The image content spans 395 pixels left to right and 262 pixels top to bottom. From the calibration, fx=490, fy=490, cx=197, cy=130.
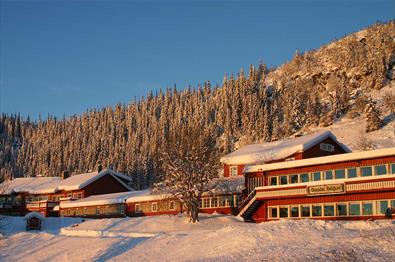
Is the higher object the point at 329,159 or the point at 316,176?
the point at 329,159

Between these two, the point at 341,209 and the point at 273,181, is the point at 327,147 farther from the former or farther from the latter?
the point at 341,209

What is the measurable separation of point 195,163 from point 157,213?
41.6 feet

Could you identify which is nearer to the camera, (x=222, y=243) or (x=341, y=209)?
(x=222, y=243)

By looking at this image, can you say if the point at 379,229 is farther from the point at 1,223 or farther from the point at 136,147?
the point at 136,147

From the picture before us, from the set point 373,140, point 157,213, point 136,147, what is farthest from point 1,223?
point 136,147

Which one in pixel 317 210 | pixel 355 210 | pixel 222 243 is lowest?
pixel 222 243

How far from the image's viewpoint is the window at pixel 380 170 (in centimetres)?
3553

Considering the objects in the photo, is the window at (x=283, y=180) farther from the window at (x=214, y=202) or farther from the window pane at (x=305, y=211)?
the window at (x=214, y=202)

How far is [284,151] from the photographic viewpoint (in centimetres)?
4725

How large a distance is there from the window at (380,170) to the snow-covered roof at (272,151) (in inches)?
427

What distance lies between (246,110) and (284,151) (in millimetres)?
92497

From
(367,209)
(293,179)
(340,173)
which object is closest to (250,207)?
(293,179)

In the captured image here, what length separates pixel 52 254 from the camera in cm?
3647

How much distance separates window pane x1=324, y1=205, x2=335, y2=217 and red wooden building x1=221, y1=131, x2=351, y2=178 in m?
7.43
